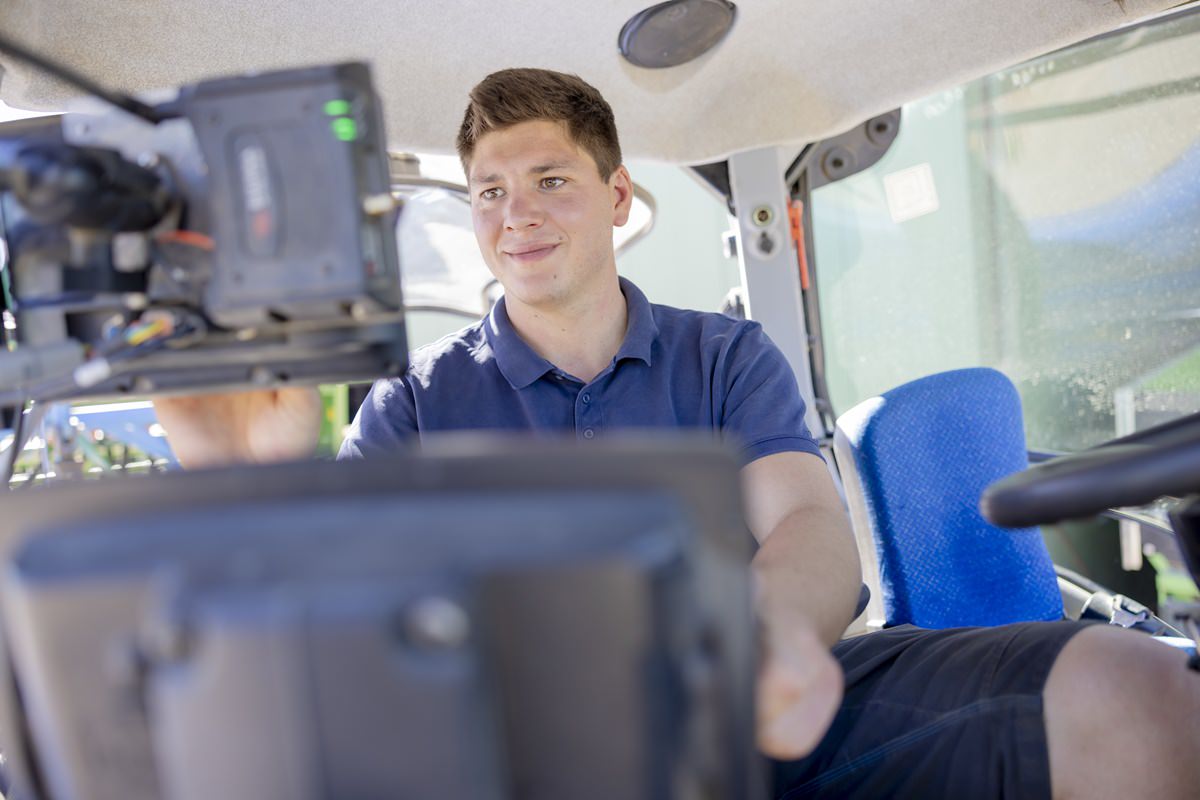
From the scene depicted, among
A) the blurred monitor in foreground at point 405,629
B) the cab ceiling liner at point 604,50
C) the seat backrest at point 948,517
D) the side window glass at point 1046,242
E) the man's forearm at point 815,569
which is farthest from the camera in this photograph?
the side window glass at point 1046,242

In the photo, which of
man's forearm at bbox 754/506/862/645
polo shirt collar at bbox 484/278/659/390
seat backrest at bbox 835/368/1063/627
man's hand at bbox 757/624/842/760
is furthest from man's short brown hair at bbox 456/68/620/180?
man's hand at bbox 757/624/842/760

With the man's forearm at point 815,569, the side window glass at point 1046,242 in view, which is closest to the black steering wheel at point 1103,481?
the man's forearm at point 815,569

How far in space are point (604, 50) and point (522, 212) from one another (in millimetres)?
404

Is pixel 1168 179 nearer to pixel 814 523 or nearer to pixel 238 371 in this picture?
pixel 814 523

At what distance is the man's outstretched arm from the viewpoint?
698 mm

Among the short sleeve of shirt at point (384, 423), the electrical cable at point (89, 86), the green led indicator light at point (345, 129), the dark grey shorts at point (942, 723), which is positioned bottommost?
the dark grey shorts at point (942, 723)

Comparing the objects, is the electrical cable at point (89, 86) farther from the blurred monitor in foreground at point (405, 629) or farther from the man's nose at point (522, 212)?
the man's nose at point (522, 212)

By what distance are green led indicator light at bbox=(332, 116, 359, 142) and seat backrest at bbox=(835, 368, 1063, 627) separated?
143 centimetres

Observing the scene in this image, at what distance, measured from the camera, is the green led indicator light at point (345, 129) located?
2.62 feet

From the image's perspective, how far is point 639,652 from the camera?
1.68ft

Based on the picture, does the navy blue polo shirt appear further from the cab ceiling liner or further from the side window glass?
the side window glass

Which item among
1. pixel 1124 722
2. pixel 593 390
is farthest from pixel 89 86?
pixel 1124 722

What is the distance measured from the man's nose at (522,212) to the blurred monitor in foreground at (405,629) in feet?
4.96

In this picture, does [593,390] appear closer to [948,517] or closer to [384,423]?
[384,423]
